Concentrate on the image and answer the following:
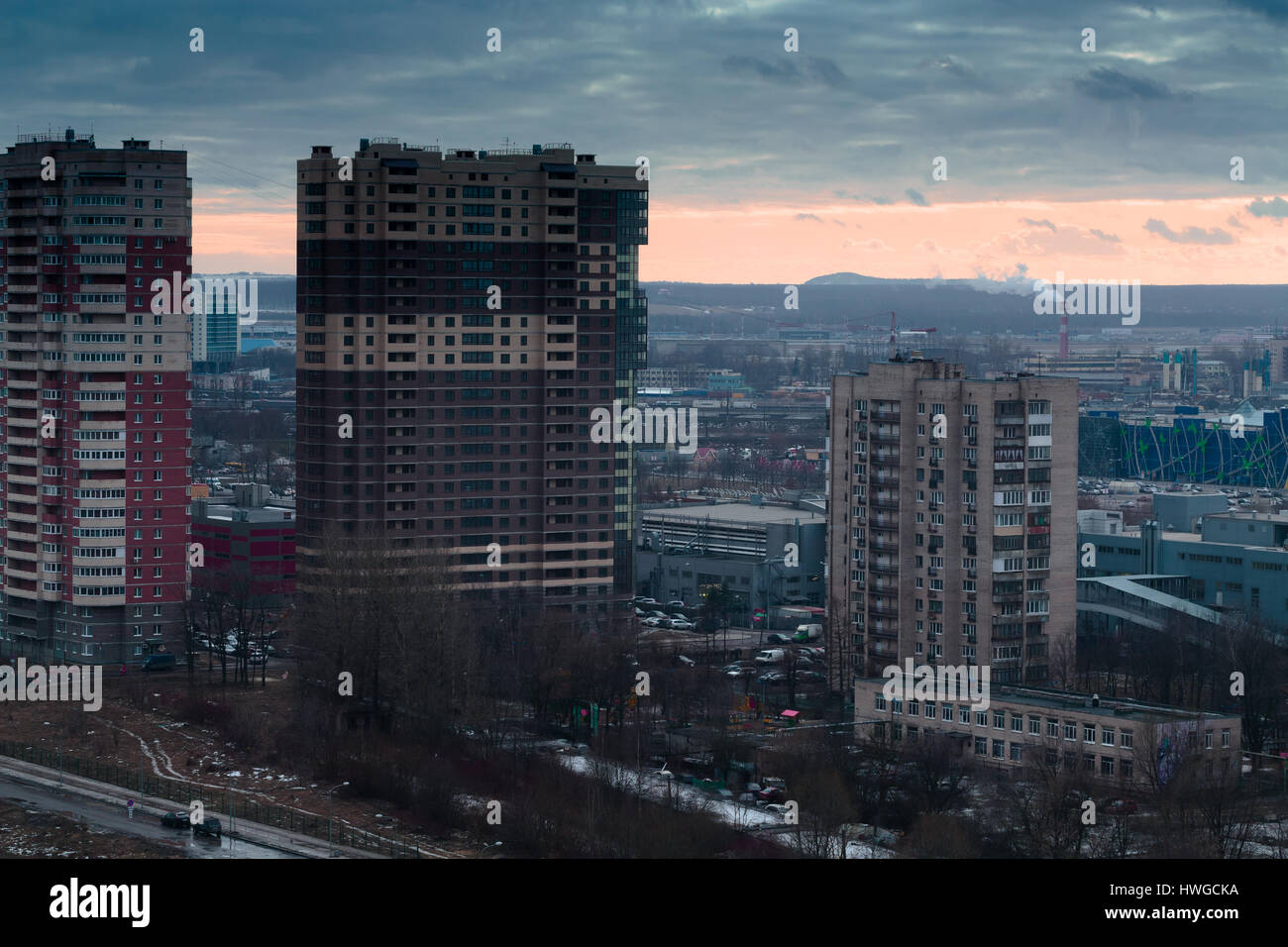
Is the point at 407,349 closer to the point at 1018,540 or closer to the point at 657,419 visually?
the point at 1018,540

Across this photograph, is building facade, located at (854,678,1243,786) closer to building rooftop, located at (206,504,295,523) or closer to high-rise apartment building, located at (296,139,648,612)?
high-rise apartment building, located at (296,139,648,612)

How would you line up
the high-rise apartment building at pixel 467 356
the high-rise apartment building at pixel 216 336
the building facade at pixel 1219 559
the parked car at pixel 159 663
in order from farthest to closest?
1. the high-rise apartment building at pixel 216 336
2. the building facade at pixel 1219 559
3. the high-rise apartment building at pixel 467 356
4. the parked car at pixel 159 663

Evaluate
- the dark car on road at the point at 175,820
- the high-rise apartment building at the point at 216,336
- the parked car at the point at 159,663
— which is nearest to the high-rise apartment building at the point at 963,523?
the dark car on road at the point at 175,820

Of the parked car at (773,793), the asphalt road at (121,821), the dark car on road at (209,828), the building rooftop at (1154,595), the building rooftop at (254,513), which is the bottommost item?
the asphalt road at (121,821)

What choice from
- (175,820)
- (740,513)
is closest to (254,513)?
(740,513)

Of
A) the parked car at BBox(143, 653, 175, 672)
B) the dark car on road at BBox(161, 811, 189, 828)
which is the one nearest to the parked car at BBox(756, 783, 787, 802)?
the dark car on road at BBox(161, 811, 189, 828)

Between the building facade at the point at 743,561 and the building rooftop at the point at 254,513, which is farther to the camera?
the building facade at the point at 743,561

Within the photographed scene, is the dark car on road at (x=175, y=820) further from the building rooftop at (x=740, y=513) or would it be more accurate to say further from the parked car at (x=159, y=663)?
the building rooftop at (x=740, y=513)
